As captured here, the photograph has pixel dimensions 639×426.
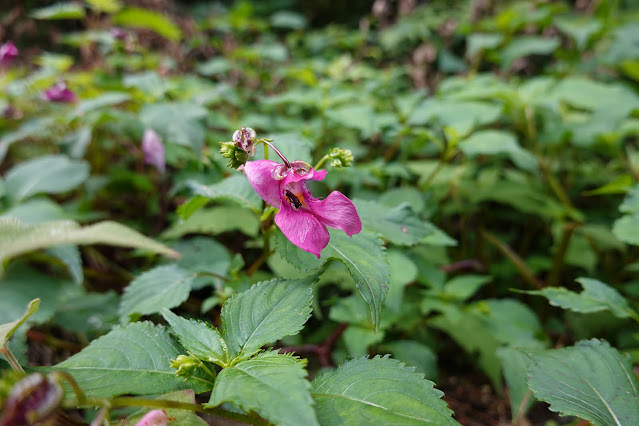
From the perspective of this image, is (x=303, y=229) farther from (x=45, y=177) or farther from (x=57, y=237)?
(x=45, y=177)

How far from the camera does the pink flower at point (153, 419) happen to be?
1.81ft

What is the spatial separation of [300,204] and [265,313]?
196mm

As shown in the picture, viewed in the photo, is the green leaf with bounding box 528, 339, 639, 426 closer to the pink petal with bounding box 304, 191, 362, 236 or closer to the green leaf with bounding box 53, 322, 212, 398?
the pink petal with bounding box 304, 191, 362, 236

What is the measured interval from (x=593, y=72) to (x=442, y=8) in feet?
→ 4.55

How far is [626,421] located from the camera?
0.63 meters

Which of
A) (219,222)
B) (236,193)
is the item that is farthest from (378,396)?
(219,222)

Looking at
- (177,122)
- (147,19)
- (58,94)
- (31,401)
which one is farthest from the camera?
(147,19)

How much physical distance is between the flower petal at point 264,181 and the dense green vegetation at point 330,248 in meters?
0.03

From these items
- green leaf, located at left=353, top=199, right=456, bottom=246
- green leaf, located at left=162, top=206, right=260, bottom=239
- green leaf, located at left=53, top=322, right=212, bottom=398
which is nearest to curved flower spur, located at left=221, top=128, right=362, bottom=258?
green leaf, located at left=353, top=199, right=456, bottom=246

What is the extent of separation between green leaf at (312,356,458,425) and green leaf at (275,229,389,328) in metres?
0.07

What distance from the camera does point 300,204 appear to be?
68cm

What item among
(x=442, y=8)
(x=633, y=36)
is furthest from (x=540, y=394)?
(x=442, y=8)

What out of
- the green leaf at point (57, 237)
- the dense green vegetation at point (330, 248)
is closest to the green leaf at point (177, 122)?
the dense green vegetation at point (330, 248)

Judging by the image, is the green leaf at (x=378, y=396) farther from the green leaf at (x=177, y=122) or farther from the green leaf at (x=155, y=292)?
the green leaf at (x=177, y=122)
